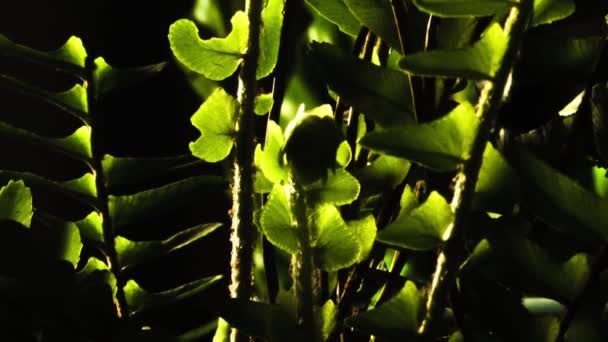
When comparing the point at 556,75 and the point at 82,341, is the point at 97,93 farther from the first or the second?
the point at 556,75

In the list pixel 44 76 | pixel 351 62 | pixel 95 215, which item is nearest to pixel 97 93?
pixel 95 215

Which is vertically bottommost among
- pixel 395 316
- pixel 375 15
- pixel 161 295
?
pixel 161 295

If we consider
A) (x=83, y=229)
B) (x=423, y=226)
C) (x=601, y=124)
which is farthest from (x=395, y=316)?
(x=83, y=229)

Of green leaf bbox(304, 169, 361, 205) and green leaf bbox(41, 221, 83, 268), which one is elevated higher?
green leaf bbox(304, 169, 361, 205)

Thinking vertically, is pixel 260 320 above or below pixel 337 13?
below

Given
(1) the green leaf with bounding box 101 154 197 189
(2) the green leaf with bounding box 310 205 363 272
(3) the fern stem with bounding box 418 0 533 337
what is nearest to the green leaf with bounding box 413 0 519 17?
(3) the fern stem with bounding box 418 0 533 337

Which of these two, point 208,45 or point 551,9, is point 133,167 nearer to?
point 208,45

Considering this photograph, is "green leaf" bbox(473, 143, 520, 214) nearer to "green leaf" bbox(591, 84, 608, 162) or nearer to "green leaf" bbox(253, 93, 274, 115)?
"green leaf" bbox(591, 84, 608, 162)
